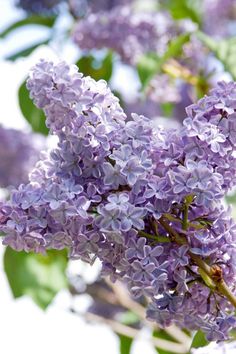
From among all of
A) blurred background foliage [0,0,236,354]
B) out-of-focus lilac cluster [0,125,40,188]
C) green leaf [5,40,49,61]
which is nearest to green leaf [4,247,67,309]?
blurred background foliage [0,0,236,354]

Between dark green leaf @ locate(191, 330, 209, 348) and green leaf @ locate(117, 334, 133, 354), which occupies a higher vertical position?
green leaf @ locate(117, 334, 133, 354)

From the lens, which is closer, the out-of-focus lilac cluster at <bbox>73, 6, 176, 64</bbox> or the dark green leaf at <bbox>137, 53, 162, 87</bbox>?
the dark green leaf at <bbox>137, 53, 162, 87</bbox>

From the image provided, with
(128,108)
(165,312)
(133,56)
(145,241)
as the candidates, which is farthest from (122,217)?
(128,108)

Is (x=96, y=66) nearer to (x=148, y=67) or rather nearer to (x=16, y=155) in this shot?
(x=16, y=155)

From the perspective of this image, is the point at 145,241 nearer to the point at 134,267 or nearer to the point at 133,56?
the point at 134,267

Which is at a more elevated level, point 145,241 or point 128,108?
point 128,108

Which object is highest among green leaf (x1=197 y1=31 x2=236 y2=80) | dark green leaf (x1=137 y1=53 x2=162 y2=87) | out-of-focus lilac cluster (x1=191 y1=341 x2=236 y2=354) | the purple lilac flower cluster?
dark green leaf (x1=137 y1=53 x2=162 y2=87)

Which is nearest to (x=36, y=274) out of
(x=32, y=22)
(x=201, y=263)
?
(x=32, y=22)

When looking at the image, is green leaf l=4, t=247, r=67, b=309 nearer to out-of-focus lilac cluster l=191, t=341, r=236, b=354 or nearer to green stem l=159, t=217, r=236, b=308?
out-of-focus lilac cluster l=191, t=341, r=236, b=354
